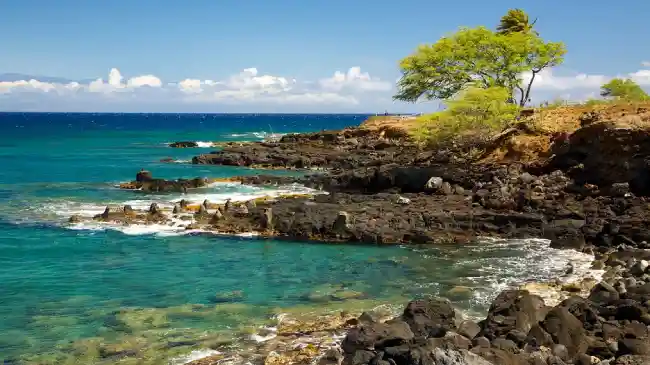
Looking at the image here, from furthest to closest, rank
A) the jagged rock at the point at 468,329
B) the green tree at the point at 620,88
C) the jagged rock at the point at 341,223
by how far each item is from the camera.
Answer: the green tree at the point at 620,88 → the jagged rock at the point at 341,223 → the jagged rock at the point at 468,329

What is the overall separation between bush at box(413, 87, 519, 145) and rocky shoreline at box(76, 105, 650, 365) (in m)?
1.32

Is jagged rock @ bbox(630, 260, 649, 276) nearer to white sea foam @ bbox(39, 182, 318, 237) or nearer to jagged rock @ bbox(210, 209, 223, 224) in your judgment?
white sea foam @ bbox(39, 182, 318, 237)

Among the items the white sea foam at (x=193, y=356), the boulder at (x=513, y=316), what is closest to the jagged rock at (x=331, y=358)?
the white sea foam at (x=193, y=356)

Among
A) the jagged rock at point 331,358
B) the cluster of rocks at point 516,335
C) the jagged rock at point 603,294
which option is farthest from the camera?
the jagged rock at point 603,294

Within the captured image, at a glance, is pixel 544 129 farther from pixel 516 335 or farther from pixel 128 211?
pixel 516 335

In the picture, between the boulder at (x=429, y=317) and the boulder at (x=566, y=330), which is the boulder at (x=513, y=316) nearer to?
the boulder at (x=566, y=330)

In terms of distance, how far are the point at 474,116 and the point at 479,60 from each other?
339 inches

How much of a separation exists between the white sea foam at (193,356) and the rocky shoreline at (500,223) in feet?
1.44

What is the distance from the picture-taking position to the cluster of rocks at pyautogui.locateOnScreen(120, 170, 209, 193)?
151ft

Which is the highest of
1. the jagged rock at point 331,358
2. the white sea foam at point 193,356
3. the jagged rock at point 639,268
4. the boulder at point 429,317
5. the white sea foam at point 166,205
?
the boulder at point 429,317

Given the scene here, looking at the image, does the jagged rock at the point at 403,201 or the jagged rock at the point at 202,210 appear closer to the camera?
the jagged rock at the point at 202,210

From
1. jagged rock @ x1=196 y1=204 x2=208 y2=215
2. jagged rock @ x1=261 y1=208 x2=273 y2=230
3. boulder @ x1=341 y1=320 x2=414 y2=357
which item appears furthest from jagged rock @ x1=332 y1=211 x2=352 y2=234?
boulder @ x1=341 y1=320 x2=414 y2=357

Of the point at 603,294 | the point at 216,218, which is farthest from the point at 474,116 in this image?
the point at 603,294

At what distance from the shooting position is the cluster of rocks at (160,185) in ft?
151
